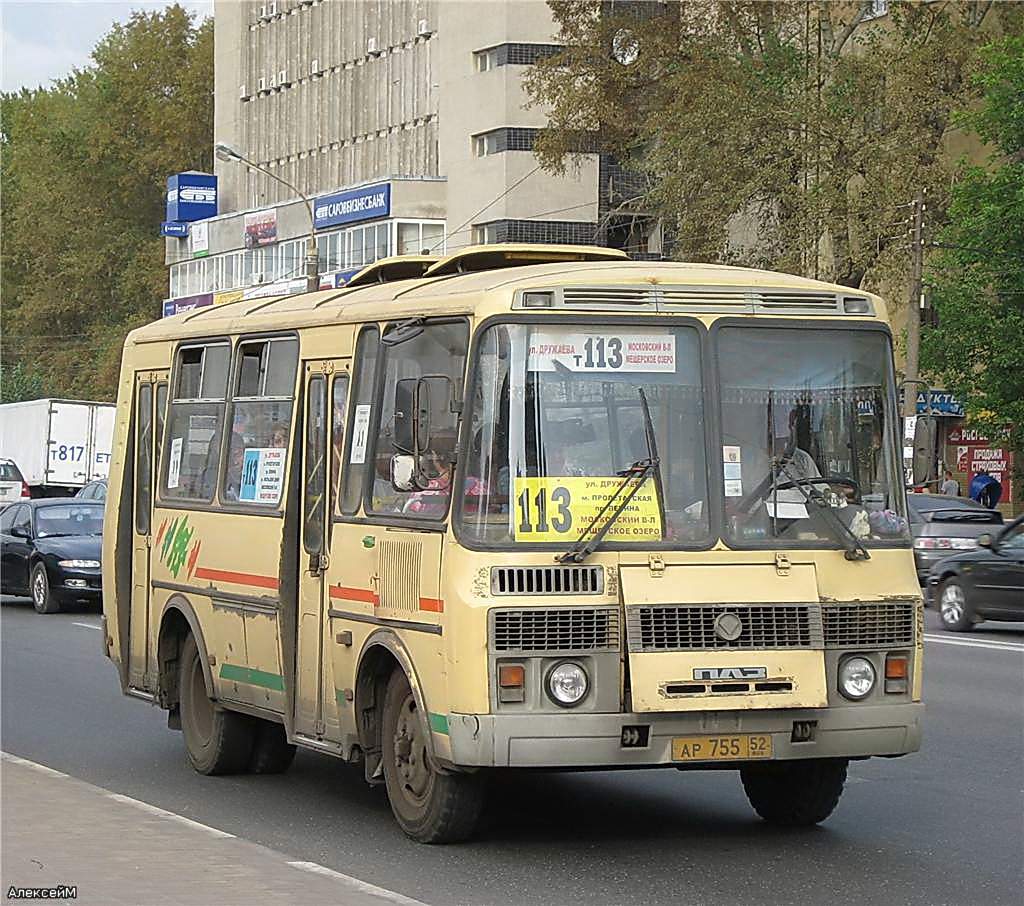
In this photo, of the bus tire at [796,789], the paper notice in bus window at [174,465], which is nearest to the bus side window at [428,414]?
the bus tire at [796,789]

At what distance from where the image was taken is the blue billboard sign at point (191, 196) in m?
97.4

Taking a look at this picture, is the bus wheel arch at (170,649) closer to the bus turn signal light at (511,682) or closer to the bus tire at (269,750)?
the bus tire at (269,750)

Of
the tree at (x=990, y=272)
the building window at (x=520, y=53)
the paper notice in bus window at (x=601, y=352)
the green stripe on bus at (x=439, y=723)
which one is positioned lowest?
the green stripe on bus at (x=439, y=723)

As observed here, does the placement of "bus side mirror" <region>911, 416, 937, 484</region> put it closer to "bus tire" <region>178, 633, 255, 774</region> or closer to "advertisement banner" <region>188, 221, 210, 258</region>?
"bus tire" <region>178, 633, 255, 774</region>

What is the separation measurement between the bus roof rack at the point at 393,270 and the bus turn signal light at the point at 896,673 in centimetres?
346

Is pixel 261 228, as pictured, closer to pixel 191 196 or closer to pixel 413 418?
pixel 191 196

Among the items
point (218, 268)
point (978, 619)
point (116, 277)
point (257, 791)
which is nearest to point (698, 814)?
point (257, 791)

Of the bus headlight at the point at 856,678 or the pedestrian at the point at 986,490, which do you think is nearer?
the bus headlight at the point at 856,678

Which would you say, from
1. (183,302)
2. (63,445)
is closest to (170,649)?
(63,445)

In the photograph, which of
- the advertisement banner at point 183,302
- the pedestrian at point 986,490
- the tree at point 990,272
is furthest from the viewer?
the advertisement banner at point 183,302

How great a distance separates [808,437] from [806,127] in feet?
116

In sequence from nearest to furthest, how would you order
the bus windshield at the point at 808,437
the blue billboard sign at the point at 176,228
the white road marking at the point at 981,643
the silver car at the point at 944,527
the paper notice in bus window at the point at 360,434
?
the bus windshield at the point at 808,437 < the paper notice in bus window at the point at 360,434 < the white road marking at the point at 981,643 < the silver car at the point at 944,527 < the blue billboard sign at the point at 176,228

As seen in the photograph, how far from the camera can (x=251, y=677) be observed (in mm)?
12133

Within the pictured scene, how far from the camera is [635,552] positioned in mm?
9750
